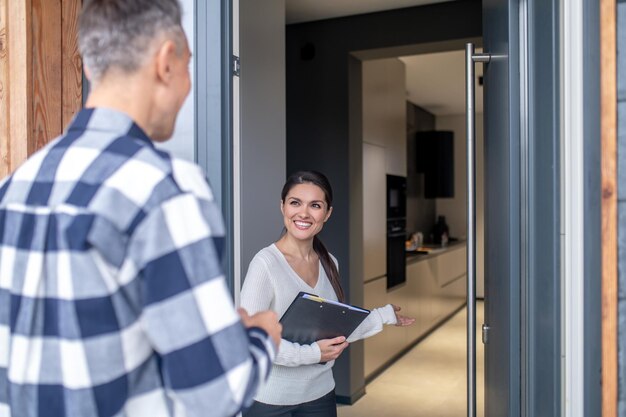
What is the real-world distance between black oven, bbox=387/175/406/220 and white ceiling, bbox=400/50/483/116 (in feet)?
3.79

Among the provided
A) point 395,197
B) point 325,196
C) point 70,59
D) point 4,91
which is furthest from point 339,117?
point 4,91

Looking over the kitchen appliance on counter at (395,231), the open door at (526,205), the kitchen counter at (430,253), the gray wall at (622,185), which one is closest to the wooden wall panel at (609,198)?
the gray wall at (622,185)

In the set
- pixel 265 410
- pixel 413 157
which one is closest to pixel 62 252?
pixel 265 410

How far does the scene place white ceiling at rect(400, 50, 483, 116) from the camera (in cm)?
554

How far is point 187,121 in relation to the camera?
1.59 meters

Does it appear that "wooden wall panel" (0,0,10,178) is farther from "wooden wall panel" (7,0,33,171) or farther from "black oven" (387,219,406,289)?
"black oven" (387,219,406,289)

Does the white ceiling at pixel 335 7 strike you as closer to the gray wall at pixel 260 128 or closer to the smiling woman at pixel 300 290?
the gray wall at pixel 260 128

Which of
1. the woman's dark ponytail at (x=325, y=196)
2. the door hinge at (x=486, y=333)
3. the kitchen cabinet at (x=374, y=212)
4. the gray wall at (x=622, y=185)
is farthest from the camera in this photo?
the kitchen cabinet at (x=374, y=212)

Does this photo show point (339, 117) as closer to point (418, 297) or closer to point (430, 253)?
point (418, 297)

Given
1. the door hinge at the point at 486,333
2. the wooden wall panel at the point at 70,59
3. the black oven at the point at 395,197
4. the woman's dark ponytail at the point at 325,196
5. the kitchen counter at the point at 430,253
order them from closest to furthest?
the wooden wall panel at the point at 70,59 < the door hinge at the point at 486,333 < the woman's dark ponytail at the point at 325,196 < the black oven at the point at 395,197 < the kitchen counter at the point at 430,253

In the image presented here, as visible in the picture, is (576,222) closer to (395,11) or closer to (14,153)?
(14,153)

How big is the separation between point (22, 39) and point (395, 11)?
274 centimetres

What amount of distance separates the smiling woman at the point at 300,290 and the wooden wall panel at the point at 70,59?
0.77 metres

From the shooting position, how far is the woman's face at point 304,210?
7.20ft
